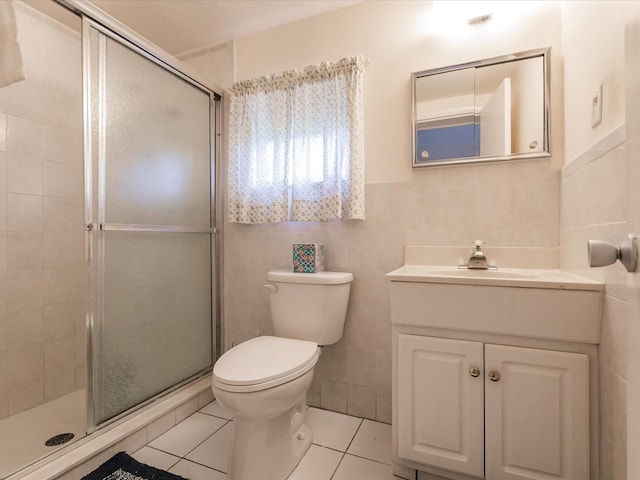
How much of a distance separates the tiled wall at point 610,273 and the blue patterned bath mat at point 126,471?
144 cm

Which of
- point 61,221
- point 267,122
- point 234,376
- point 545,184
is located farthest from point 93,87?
point 545,184

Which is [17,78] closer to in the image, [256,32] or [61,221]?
[61,221]

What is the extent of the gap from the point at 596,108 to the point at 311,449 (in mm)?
1704

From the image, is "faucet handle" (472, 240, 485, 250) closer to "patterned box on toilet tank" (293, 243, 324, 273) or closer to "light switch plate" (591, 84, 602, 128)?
"light switch plate" (591, 84, 602, 128)

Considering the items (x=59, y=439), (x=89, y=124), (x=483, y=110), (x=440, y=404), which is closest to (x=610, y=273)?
(x=440, y=404)

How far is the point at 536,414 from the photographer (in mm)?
1026

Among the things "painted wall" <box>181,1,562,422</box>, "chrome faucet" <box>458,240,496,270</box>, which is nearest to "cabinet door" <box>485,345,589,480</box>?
"chrome faucet" <box>458,240,496,270</box>

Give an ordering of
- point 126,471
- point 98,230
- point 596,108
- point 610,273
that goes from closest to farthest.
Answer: point 610,273 → point 596,108 → point 126,471 → point 98,230

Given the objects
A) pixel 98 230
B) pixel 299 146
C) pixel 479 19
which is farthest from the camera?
pixel 299 146

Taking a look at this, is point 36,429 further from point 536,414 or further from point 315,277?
point 536,414

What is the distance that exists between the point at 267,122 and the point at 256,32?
61 cm

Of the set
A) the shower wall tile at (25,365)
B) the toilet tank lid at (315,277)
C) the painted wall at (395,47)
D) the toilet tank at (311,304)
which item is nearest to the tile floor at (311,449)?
the toilet tank at (311,304)

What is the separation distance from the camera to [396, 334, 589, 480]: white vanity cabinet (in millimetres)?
997

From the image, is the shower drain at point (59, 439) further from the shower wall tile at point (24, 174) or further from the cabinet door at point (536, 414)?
the cabinet door at point (536, 414)
